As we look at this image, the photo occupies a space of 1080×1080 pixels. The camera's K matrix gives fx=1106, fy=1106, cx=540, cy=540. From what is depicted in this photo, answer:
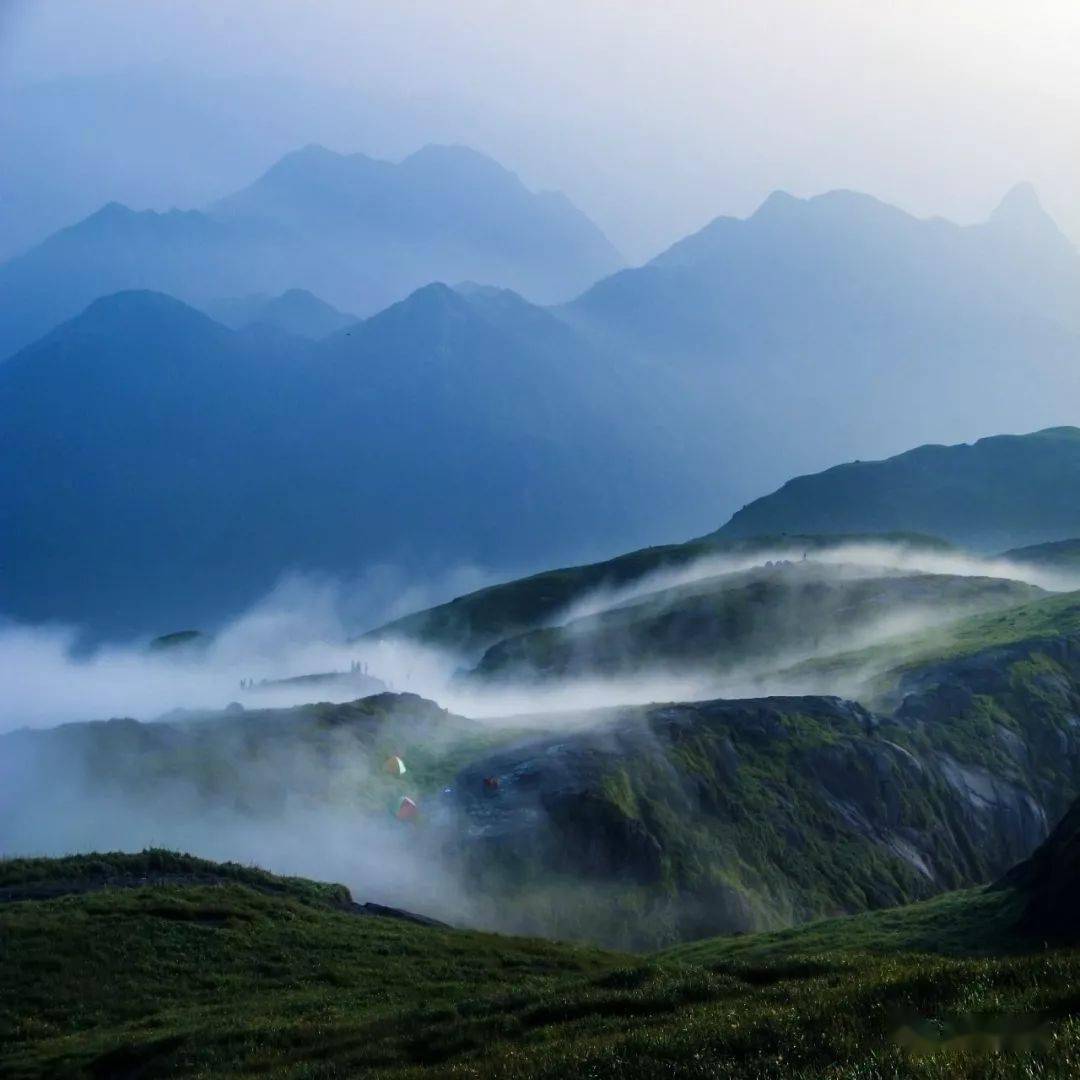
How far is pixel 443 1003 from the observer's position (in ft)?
109

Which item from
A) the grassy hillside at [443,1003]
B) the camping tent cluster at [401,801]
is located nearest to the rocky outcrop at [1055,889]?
the grassy hillside at [443,1003]

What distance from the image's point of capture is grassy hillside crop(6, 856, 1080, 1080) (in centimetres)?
1538

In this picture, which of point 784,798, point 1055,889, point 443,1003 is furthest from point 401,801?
point 443,1003

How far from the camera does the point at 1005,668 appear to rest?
136 metres

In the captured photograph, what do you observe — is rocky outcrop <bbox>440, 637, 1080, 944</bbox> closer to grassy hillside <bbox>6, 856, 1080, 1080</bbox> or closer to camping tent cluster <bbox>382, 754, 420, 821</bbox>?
camping tent cluster <bbox>382, 754, 420, 821</bbox>

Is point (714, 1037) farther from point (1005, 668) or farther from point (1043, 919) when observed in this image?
point (1005, 668)

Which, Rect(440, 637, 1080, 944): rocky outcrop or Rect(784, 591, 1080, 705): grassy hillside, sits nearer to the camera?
Rect(440, 637, 1080, 944): rocky outcrop

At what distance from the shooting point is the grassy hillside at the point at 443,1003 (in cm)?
1538

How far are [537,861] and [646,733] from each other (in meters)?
23.1

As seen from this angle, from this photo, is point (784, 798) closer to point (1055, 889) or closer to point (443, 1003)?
point (1055, 889)

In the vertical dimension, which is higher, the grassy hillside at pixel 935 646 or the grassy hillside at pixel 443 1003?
the grassy hillside at pixel 935 646

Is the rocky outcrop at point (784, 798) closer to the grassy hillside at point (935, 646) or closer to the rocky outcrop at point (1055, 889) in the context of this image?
the grassy hillside at point (935, 646)

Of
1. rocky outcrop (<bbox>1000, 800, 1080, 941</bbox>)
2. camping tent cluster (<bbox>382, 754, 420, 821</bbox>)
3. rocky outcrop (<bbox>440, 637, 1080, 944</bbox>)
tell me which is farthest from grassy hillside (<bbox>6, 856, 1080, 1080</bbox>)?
camping tent cluster (<bbox>382, 754, 420, 821</bbox>)

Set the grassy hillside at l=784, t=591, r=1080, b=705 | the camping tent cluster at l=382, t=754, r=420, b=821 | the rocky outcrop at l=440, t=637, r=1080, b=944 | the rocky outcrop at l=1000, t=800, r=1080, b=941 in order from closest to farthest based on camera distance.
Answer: the rocky outcrop at l=1000, t=800, r=1080, b=941, the rocky outcrop at l=440, t=637, r=1080, b=944, the camping tent cluster at l=382, t=754, r=420, b=821, the grassy hillside at l=784, t=591, r=1080, b=705
